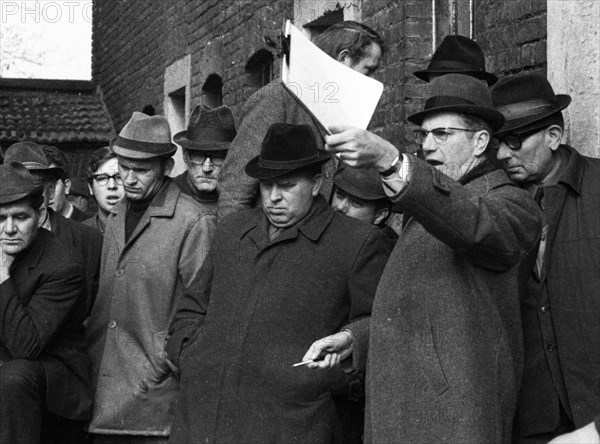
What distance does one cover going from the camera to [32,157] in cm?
738

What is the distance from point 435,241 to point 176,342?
4.42ft

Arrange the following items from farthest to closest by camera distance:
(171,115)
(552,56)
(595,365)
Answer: (171,115) → (552,56) → (595,365)

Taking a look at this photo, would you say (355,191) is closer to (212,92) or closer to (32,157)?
(32,157)

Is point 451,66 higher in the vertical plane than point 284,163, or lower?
higher

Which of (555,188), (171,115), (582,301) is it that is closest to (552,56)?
(555,188)

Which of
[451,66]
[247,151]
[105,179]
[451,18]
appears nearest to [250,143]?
[247,151]

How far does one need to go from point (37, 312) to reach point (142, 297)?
497 millimetres

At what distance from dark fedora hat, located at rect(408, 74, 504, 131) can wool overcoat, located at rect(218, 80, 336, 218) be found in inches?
41.5

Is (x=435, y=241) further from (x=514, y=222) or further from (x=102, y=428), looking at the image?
(x=102, y=428)

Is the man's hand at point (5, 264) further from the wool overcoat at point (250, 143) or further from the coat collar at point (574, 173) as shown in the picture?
the coat collar at point (574, 173)

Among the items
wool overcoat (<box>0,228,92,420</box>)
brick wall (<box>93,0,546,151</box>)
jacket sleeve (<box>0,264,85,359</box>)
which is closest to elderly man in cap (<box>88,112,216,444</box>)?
wool overcoat (<box>0,228,92,420</box>)

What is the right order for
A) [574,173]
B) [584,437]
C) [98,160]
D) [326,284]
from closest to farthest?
[584,437] < [574,173] < [326,284] < [98,160]

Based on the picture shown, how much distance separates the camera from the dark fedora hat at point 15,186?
5.39 meters

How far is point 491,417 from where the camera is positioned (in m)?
3.80
